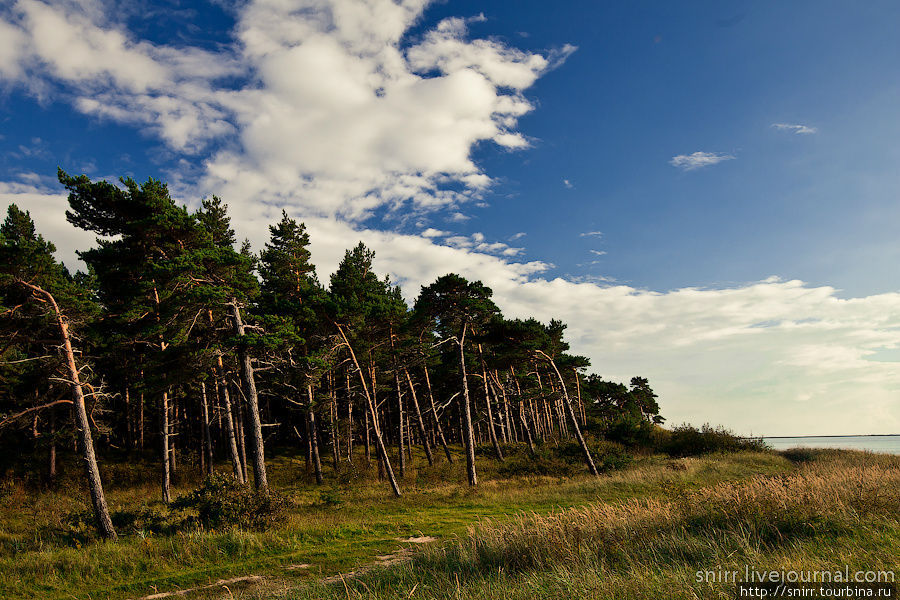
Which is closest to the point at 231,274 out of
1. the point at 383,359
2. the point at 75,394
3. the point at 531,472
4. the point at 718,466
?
the point at 75,394

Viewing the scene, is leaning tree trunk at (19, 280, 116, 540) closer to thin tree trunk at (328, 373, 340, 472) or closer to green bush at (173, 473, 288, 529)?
green bush at (173, 473, 288, 529)

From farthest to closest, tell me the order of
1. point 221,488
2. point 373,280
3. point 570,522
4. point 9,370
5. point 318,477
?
point 373,280, point 318,477, point 9,370, point 221,488, point 570,522

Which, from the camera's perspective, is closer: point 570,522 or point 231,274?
point 570,522

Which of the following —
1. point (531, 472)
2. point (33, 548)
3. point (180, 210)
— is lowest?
point (531, 472)

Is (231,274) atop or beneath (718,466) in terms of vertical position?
atop

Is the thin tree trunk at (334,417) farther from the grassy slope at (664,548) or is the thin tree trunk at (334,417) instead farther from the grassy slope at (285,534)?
the grassy slope at (664,548)

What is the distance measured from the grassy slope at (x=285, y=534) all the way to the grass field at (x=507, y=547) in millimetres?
66

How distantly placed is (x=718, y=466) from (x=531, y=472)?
38.2 ft

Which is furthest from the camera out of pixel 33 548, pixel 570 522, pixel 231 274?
pixel 231 274

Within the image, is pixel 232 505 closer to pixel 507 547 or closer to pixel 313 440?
pixel 507 547

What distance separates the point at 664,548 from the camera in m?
7.23

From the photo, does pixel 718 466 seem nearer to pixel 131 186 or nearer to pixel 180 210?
pixel 180 210

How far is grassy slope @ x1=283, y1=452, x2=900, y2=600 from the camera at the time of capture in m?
5.55

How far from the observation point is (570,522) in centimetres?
893
